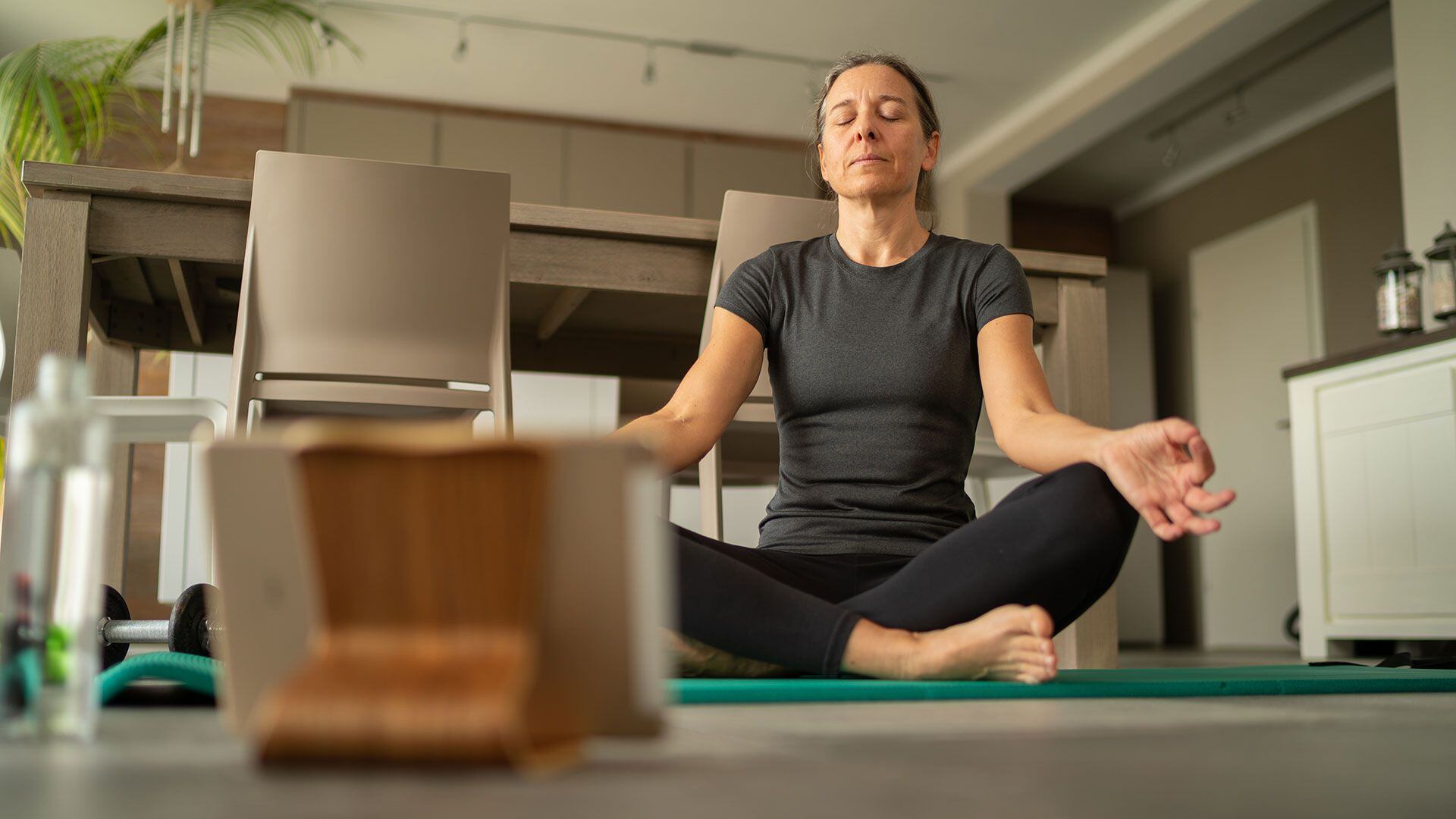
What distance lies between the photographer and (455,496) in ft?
1.98

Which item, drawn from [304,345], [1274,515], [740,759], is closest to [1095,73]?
[1274,515]

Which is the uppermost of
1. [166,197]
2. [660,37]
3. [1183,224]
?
[660,37]

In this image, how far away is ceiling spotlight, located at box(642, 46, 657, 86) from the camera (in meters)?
5.58

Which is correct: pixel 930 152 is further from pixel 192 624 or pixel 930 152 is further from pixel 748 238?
pixel 192 624

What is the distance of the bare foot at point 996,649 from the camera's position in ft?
4.12

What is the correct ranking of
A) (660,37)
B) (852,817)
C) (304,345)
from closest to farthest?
(852,817) → (304,345) → (660,37)

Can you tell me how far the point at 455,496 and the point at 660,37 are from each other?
17.0 ft

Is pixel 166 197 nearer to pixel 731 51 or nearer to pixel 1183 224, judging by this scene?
pixel 731 51

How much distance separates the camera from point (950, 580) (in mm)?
1358

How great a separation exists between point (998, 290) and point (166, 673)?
3.67ft

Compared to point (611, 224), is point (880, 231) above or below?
below

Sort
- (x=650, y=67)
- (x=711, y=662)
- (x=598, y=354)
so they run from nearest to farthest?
(x=711, y=662)
(x=598, y=354)
(x=650, y=67)

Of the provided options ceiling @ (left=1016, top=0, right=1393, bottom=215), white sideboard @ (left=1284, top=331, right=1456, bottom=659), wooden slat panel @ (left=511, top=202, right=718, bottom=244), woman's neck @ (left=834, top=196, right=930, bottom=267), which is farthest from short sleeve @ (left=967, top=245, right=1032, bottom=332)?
ceiling @ (left=1016, top=0, right=1393, bottom=215)

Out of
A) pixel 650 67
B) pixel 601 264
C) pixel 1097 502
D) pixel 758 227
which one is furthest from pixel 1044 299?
pixel 650 67
